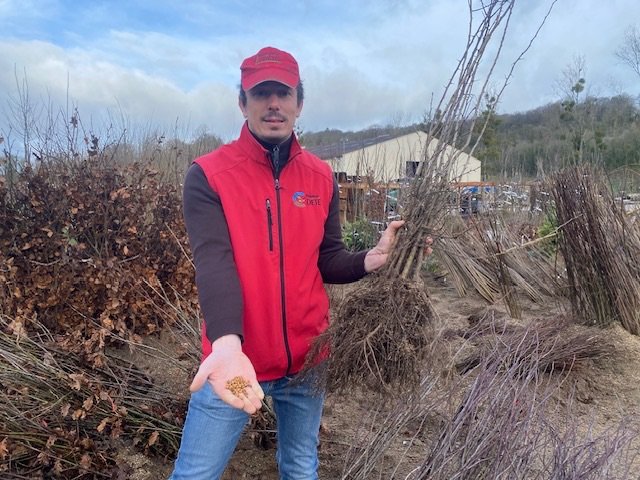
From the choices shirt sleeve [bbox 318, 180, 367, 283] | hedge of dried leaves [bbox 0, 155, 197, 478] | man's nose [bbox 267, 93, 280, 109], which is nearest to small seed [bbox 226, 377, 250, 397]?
shirt sleeve [bbox 318, 180, 367, 283]

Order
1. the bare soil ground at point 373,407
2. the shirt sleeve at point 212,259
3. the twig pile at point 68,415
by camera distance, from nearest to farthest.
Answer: the shirt sleeve at point 212,259, the twig pile at point 68,415, the bare soil ground at point 373,407

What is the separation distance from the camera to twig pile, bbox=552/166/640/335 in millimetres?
3434

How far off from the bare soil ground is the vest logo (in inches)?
27.8

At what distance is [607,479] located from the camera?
1511 millimetres

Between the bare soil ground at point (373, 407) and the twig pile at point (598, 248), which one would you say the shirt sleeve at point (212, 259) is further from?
the twig pile at point (598, 248)

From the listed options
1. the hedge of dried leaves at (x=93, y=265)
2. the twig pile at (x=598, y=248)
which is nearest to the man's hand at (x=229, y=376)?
the hedge of dried leaves at (x=93, y=265)

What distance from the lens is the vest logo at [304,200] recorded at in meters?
1.61

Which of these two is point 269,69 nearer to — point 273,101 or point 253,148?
point 273,101

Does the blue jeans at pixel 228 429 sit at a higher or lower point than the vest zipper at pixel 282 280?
A: lower

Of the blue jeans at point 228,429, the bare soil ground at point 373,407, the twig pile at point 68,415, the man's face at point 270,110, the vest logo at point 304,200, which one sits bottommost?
the bare soil ground at point 373,407

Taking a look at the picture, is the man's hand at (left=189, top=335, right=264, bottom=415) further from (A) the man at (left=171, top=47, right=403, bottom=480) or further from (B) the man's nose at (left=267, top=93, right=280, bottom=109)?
(B) the man's nose at (left=267, top=93, right=280, bottom=109)

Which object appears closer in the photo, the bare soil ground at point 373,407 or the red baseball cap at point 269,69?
the red baseball cap at point 269,69

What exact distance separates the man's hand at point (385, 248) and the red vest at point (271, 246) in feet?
0.61

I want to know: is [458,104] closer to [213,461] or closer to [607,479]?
[607,479]
